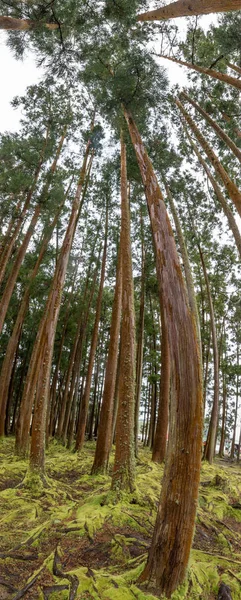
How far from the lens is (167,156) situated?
9383mm

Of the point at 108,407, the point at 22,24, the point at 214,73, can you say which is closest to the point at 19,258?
the point at 108,407

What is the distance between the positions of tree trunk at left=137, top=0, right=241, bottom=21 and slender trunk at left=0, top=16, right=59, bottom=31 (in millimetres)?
2099

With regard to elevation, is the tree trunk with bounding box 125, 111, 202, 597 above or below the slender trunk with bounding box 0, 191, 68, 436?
below

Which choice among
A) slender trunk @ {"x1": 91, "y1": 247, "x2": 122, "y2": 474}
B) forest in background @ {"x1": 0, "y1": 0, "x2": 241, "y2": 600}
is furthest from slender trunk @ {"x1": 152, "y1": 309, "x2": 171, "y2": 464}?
slender trunk @ {"x1": 91, "y1": 247, "x2": 122, "y2": 474}

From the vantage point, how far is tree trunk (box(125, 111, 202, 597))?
285cm

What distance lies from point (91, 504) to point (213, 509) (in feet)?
9.22

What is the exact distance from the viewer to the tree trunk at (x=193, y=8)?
4.87m

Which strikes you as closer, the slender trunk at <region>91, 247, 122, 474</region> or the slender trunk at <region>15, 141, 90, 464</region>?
the slender trunk at <region>15, 141, 90, 464</region>

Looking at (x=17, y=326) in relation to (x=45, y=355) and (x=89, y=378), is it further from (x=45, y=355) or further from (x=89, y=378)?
(x=45, y=355)

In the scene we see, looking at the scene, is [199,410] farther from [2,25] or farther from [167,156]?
[167,156]

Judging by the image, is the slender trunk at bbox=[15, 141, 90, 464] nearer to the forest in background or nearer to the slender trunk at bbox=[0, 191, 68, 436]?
the forest in background

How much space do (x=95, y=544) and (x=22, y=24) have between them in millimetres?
8620

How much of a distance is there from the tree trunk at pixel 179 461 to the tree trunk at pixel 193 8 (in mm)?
4694

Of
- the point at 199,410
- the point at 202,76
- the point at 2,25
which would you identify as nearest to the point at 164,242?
the point at 199,410
